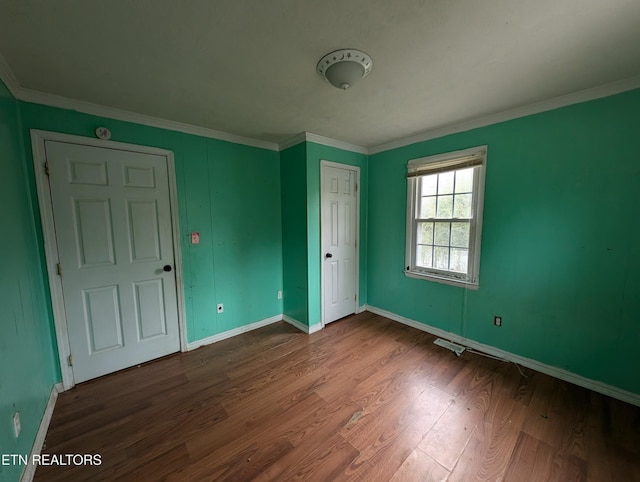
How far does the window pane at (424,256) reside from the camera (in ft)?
9.62

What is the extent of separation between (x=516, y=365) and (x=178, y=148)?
3.87m

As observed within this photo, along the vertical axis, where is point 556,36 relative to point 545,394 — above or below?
above

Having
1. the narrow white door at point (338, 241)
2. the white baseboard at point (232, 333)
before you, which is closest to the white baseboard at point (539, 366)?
the narrow white door at point (338, 241)

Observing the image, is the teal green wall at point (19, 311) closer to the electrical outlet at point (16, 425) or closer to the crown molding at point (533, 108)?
the electrical outlet at point (16, 425)

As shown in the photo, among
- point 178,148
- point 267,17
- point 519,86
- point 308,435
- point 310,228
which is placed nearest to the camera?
point 267,17

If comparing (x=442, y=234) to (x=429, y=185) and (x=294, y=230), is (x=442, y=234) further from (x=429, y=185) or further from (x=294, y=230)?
(x=294, y=230)

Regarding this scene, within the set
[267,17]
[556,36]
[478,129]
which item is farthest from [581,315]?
[267,17]

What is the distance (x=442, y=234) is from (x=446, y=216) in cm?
21

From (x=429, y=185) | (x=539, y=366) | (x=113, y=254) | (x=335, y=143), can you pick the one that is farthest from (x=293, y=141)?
(x=539, y=366)

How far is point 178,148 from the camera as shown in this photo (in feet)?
8.06

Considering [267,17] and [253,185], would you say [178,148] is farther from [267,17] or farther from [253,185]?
[267,17]

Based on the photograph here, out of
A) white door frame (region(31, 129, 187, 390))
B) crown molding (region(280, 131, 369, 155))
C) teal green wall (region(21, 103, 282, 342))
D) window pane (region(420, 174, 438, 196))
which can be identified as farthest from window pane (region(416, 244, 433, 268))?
white door frame (region(31, 129, 187, 390))

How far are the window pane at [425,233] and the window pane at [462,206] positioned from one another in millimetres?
316

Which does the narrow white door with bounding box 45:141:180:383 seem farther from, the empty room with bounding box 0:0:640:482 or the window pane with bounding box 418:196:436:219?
the window pane with bounding box 418:196:436:219
